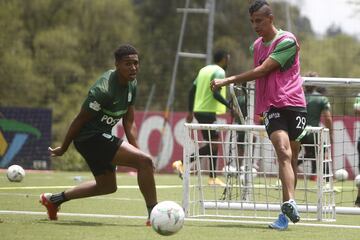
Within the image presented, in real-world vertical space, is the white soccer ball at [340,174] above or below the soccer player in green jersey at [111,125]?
below

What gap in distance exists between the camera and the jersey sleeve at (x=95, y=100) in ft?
32.0

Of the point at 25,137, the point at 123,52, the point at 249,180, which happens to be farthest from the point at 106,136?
the point at 25,137

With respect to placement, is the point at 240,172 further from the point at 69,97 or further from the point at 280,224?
the point at 69,97

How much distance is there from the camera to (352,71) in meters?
42.5

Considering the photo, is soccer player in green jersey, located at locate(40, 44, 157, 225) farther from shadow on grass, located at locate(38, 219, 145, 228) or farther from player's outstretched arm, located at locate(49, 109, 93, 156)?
shadow on grass, located at locate(38, 219, 145, 228)

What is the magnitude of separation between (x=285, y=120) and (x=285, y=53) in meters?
0.68

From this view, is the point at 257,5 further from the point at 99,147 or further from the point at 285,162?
the point at 99,147

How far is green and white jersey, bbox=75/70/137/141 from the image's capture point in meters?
9.79

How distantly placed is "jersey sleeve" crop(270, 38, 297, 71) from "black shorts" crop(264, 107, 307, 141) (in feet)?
1.45

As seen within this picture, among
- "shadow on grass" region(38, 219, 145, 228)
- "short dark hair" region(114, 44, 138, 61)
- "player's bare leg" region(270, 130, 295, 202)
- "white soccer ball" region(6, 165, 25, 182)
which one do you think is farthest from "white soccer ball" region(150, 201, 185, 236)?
"white soccer ball" region(6, 165, 25, 182)

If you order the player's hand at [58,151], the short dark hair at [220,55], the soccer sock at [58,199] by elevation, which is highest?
the short dark hair at [220,55]

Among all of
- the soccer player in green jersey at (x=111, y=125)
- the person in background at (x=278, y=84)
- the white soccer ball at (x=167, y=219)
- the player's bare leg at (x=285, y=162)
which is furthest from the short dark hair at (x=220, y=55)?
the white soccer ball at (x=167, y=219)

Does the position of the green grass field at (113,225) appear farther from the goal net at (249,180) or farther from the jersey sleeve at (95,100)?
the jersey sleeve at (95,100)

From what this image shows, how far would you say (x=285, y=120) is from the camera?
33.2ft
